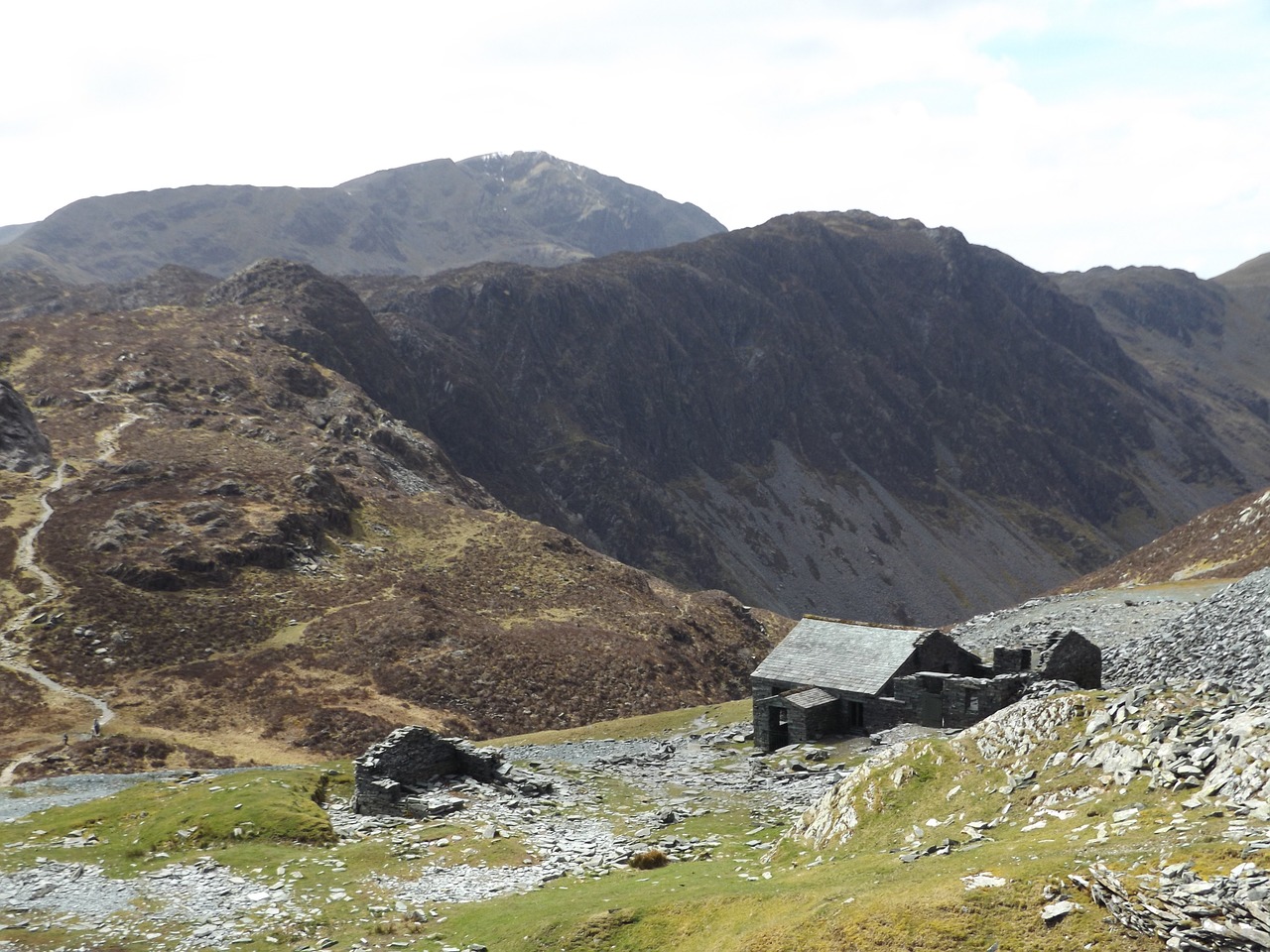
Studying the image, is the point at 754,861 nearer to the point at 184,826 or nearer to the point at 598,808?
the point at 598,808

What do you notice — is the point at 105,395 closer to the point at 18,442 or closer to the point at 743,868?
the point at 18,442

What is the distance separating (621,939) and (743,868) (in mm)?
6186

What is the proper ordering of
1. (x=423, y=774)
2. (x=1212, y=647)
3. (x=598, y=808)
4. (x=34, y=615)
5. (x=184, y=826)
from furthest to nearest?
(x=34, y=615)
(x=423, y=774)
(x=598, y=808)
(x=1212, y=647)
(x=184, y=826)

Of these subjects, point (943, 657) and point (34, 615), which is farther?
point (34, 615)

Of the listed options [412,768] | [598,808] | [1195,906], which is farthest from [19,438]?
[1195,906]

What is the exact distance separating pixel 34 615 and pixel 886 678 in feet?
219

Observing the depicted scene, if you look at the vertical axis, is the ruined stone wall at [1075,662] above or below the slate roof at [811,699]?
above

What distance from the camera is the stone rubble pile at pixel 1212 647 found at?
128 ft

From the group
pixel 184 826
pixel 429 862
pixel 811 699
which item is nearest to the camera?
pixel 429 862

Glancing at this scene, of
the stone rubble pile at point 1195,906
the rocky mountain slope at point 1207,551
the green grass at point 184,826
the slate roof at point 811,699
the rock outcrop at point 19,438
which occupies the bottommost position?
the rocky mountain slope at point 1207,551

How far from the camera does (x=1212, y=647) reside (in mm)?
42781

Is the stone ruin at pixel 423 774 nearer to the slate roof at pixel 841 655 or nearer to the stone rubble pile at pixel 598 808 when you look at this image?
the stone rubble pile at pixel 598 808

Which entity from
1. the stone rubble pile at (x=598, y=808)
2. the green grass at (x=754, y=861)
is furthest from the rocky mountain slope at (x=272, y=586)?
the green grass at (x=754, y=861)

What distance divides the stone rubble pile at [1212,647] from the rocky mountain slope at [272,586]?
4390 cm
